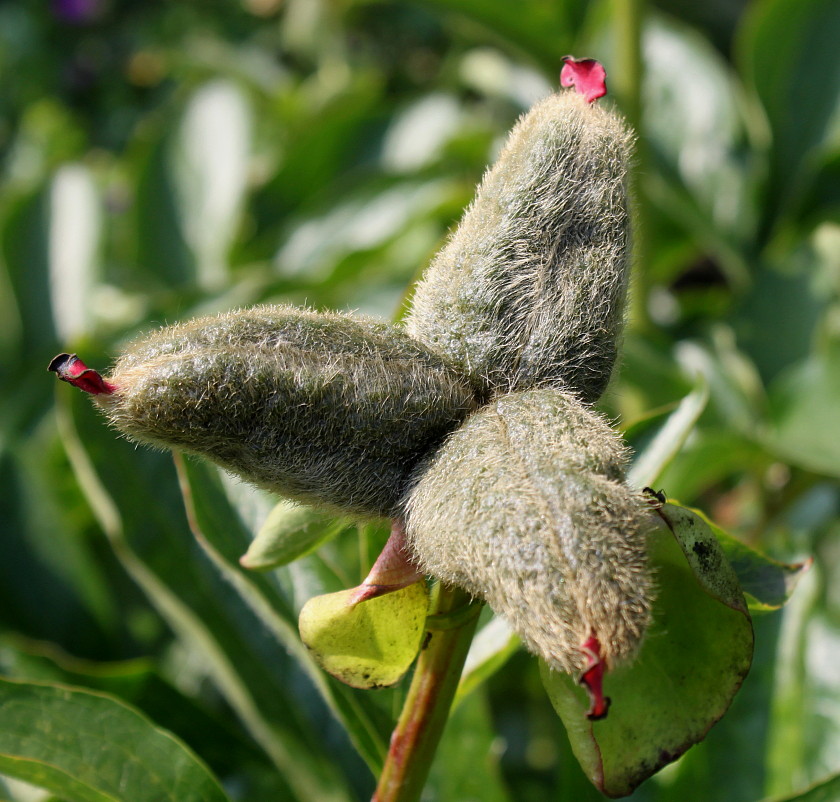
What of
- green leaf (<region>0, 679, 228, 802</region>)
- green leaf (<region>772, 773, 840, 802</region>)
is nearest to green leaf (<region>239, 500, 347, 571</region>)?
green leaf (<region>0, 679, 228, 802</region>)

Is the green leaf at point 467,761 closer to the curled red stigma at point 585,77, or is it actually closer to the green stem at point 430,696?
the green stem at point 430,696

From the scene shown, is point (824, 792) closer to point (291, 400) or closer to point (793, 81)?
point (291, 400)

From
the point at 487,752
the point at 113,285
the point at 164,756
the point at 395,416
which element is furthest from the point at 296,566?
the point at 113,285

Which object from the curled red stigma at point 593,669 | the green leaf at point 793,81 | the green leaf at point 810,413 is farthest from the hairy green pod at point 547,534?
the green leaf at point 793,81

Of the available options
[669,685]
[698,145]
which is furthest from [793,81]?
[669,685]

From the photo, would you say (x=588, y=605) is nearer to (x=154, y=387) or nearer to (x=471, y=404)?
(x=471, y=404)

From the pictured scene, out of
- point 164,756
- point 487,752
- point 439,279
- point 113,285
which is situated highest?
point 439,279

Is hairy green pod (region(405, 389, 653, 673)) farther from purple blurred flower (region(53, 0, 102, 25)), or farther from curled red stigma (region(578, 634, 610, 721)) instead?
purple blurred flower (region(53, 0, 102, 25))
